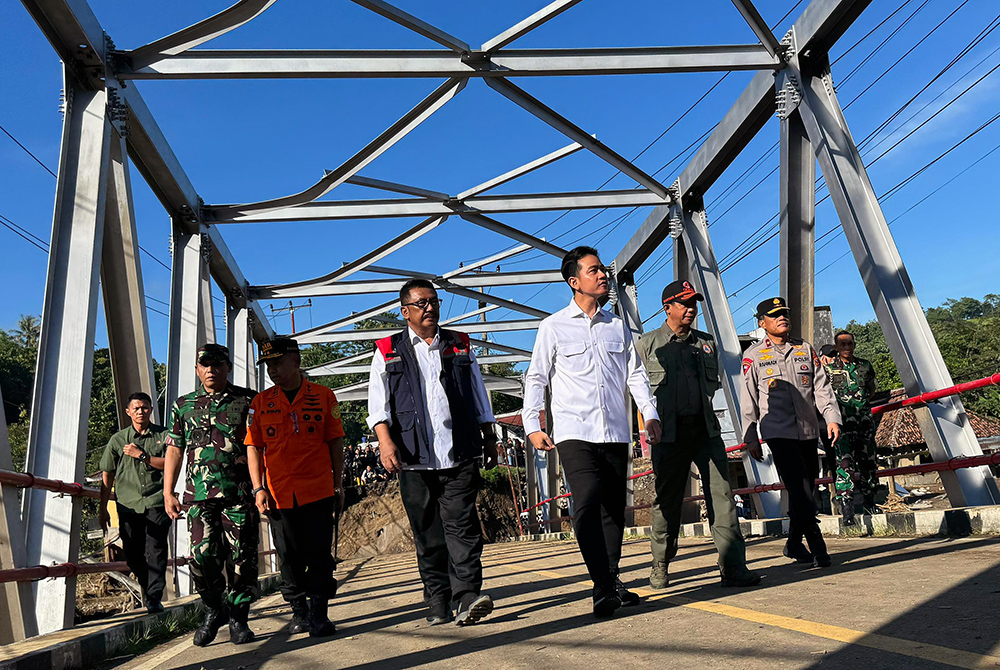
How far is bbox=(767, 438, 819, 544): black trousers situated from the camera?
564 centimetres

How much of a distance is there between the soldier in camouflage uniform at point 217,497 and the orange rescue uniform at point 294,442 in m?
0.17

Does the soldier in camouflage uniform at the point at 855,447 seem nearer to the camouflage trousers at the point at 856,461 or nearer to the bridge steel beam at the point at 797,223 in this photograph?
the camouflage trousers at the point at 856,461

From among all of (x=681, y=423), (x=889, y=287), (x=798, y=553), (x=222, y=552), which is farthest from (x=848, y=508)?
(x=222, y=552)

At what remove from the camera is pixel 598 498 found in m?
4.54

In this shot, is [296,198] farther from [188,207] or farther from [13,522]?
[13,522]

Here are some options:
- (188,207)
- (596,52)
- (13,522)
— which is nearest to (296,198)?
(188,207)

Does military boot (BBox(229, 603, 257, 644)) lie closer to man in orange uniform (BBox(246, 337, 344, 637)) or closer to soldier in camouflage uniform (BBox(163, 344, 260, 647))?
soldier in camouflage uniform (BBox(163, 344, 260, 647))

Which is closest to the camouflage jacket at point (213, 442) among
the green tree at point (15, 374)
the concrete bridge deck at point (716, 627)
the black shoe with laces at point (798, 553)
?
the concrete bridge deck at point (716, 627)

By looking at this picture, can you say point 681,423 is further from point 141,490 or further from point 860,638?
point 141,490

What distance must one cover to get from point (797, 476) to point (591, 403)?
1923 mm

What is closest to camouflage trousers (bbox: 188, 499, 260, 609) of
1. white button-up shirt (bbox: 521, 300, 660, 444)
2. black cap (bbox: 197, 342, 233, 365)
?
black cap (bbox: 197, 342, 233, 365)

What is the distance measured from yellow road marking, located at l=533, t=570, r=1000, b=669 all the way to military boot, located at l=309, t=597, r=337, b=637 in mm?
1978

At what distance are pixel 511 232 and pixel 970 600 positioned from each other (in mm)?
9700

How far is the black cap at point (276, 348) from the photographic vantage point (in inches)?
209
